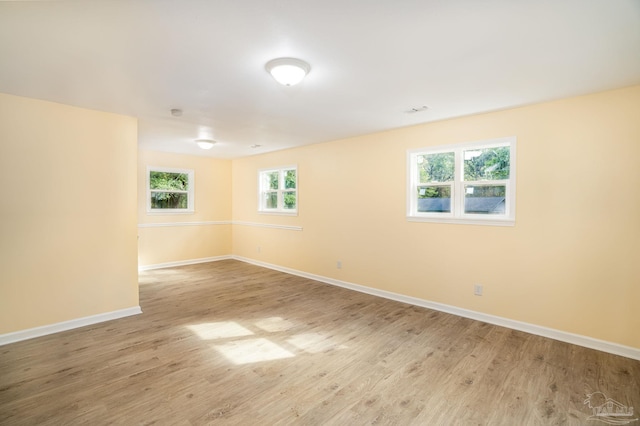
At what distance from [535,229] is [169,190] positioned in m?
6.67

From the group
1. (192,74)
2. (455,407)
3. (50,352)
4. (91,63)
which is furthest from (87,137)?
(455,407)

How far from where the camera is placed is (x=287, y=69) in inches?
86.4

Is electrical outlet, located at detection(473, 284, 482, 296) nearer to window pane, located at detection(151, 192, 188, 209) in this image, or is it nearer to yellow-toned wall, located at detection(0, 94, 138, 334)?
yellow-toned wall, located at detection(0, 94, 138, 334)

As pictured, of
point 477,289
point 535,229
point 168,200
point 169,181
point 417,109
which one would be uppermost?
point 417,109

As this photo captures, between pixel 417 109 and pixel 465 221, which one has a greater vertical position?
pixel 417 109

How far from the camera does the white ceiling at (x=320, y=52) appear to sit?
165 cm

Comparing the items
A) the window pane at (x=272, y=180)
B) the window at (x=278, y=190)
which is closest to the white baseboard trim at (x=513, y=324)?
the window at (x=278, y=190)

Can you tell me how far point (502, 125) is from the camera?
10.9 ft

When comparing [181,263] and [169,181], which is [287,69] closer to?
[169,181]

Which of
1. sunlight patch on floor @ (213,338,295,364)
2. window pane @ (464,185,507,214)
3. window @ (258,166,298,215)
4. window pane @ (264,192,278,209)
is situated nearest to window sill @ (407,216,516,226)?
window pane @ (464,185,507,214)

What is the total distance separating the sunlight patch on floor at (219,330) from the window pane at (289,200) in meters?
2.99

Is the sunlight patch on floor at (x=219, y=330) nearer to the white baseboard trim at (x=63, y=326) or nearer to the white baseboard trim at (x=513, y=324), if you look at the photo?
the white baseboard trim at (x=63, y=326)

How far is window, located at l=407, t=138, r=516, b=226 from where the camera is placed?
3.37 metres

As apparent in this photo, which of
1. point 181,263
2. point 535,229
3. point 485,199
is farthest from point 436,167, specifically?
point 181,263
